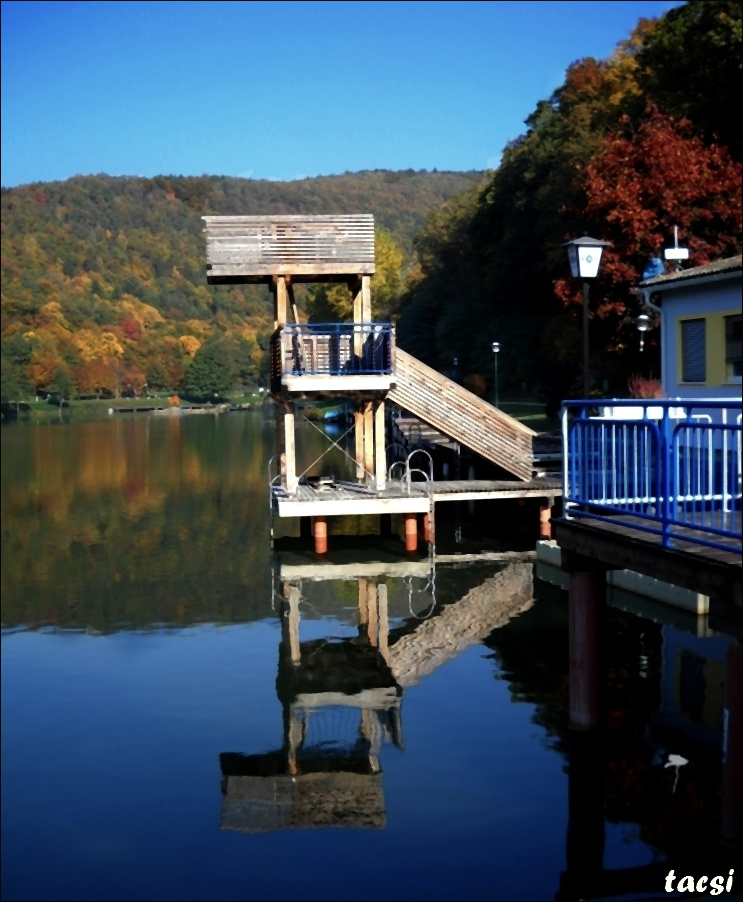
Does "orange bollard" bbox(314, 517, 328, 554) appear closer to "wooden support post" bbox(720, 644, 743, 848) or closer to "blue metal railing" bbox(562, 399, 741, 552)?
"blue metal railing" bbox(562, 399, 741, 552)

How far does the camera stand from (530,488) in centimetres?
2614

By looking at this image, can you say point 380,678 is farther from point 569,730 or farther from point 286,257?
point 286,257

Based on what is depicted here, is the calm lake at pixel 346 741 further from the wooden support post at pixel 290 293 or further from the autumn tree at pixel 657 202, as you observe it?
the autumn tree at pixel 657 202

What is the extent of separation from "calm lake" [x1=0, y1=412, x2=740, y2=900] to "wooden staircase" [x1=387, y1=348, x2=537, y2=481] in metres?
3.86

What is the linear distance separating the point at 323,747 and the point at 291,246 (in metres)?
14.3

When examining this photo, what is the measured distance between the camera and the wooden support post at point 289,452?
82.0 feet

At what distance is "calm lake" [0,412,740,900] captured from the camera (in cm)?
955

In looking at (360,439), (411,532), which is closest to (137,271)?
(360,439)

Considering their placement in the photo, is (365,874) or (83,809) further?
(83,809)

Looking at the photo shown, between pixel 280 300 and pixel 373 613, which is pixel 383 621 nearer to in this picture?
pixel 373 613

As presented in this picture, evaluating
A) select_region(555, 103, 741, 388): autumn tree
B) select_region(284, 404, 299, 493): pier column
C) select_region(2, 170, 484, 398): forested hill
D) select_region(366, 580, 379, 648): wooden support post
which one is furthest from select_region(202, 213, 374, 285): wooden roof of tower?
select_region(2, 170, 484, 398): forested hill

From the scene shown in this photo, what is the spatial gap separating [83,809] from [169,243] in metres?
138

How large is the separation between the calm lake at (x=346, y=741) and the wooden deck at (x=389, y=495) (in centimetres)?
133

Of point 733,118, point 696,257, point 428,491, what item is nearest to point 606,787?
point 428,491
